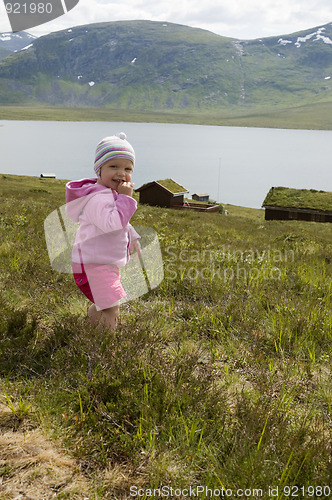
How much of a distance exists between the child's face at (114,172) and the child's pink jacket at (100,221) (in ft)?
0.27

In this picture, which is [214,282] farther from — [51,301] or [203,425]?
[203,425]

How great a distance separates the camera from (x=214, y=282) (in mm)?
5254

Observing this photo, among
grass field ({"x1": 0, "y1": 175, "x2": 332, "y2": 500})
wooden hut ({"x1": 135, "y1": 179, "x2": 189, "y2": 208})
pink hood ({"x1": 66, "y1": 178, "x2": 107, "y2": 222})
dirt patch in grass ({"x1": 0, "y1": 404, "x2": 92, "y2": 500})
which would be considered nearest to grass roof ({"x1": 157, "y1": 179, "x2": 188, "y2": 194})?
wooden hut ({"x1": 135, "y1": 179, "x2": 189, "y2": 208})

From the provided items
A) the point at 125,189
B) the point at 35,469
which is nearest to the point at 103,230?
the point at 125,189

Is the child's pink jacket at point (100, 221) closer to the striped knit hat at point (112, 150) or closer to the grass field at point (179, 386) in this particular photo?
the striped knit hat at point (112, 150)

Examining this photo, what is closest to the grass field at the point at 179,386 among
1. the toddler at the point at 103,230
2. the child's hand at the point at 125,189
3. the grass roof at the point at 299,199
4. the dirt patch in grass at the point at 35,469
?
the dirt patch in grass at the point at 35,469

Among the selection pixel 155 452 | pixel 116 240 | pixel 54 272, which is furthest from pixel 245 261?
pixel 155 452

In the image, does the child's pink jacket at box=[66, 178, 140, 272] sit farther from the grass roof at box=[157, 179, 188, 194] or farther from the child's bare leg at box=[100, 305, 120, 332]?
the grass roof at box=[157, 179, 188, 194]

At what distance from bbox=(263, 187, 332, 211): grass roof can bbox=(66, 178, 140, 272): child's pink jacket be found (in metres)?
57.3

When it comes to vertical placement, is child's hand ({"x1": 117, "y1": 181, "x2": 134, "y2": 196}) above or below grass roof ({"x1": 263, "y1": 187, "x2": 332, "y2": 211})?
above

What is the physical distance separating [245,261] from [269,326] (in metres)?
2.86

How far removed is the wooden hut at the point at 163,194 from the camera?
57.6 m

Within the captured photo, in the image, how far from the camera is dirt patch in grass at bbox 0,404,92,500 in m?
1.80

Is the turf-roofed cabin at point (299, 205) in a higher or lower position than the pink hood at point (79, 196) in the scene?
lower
